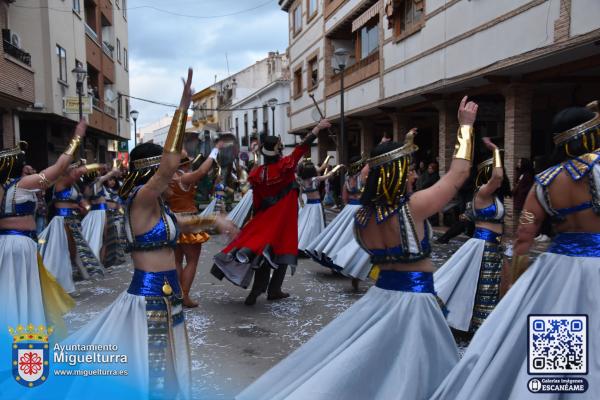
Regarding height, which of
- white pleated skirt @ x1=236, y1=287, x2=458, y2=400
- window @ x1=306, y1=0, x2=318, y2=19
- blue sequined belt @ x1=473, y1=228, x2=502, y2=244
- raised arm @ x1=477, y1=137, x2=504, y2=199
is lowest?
white pleated skirt @ x1=236, y1=287, x2=458, y2=400

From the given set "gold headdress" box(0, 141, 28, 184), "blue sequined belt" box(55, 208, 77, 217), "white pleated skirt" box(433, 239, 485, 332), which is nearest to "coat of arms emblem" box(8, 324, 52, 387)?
"gold headdress" box(0, 141, 28, 184)

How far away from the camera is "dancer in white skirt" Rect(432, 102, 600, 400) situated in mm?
2598

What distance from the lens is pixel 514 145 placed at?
11.7 meters

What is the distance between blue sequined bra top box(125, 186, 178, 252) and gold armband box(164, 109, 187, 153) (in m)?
0.46

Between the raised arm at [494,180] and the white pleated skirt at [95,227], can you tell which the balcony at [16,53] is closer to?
the white pleated skirt at [95,227]

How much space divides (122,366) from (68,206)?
569 cm

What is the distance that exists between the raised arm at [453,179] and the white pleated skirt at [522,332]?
675 mm

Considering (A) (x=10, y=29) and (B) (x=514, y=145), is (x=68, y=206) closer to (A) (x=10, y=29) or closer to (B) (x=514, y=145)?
(B) (x=514, y=145)

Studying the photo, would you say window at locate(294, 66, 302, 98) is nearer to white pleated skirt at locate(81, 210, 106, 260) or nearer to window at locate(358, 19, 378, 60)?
window at locate(358, 19, 378, 60)

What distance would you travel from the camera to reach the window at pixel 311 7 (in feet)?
81.3

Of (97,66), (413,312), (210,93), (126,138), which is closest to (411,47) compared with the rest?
(413,312)

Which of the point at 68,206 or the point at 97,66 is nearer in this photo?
the point at 68,206

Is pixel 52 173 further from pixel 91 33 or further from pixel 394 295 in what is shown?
pixel 91 33

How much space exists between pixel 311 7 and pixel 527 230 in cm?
2405
